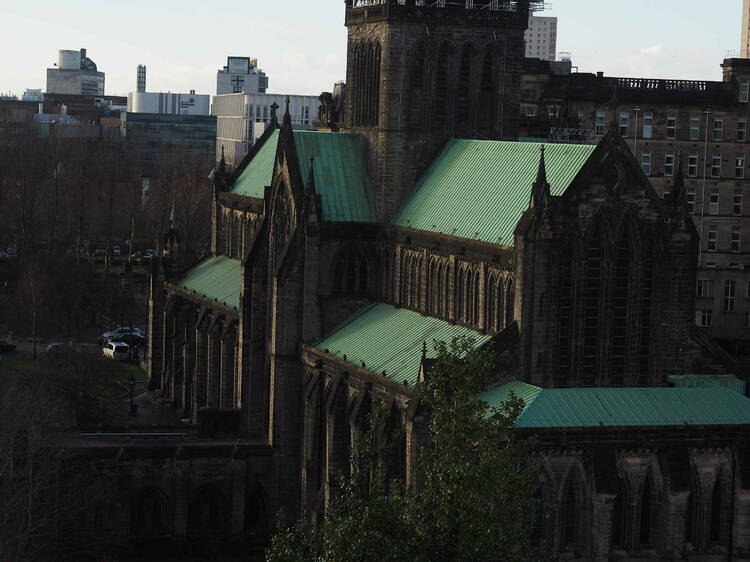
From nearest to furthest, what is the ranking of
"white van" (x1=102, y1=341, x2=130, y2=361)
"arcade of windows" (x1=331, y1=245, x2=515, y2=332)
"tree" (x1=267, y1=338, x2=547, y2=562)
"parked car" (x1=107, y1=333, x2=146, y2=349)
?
"tree" (x1=267, y1=338, x2=547, y2=562) → "arcade of windows" (x1=331, y1=245, x2=515, y2=332) → "white van" (x1=102, y1=341, x2=130, y2=361) → "parked car" (x1=107, y1=333, x2=146, y2=349)

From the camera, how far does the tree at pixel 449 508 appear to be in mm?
48594

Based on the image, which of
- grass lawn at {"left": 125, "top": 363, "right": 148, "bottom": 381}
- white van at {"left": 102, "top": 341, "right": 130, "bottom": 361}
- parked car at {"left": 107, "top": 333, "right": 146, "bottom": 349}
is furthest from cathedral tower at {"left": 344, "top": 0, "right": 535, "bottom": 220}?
parked car at {"left": 107, "top": 333, "right": 146, "bottom": 349}

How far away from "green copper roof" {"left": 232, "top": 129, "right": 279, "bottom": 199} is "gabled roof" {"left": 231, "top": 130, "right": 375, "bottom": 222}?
14784 mm

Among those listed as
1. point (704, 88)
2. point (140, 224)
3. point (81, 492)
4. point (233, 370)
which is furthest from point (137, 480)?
point (140, 224)

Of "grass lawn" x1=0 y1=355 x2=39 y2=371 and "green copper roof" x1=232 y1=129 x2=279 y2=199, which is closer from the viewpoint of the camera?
"green copper roof" x1=232 y1=129 x2=279 y2=199

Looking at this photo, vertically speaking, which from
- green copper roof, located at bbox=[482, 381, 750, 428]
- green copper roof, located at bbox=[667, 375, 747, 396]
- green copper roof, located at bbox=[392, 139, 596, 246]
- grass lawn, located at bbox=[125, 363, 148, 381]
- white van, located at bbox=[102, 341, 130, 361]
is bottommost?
grass lawn, located at bbox=[125, 363, 148, 381]

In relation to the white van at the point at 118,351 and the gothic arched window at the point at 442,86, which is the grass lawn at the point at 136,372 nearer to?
the white van at the point at 118,351

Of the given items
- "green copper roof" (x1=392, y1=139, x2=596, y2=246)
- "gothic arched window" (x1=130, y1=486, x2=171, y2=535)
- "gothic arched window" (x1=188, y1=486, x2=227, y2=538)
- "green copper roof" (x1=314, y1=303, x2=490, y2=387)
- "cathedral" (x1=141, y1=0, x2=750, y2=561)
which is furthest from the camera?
"gothic arched window" (x1=188, y1=486, x2=227, y2=538)

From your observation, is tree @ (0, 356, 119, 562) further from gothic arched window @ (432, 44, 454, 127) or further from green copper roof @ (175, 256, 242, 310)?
gothic arched window @ (432, 44, 454, 127)

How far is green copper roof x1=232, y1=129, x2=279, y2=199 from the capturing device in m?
109

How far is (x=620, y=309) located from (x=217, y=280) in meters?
43.0

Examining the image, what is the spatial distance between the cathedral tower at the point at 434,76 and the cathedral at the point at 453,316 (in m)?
0.11

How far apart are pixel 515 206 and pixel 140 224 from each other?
124482mm

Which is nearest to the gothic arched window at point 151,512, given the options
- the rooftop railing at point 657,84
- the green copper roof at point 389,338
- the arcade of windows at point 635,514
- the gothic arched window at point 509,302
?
the green copper roof at point 389,338
